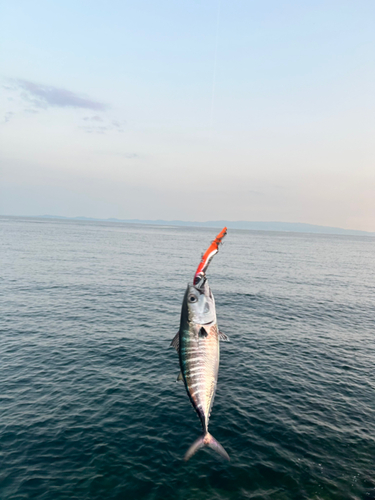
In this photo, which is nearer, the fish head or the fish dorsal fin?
the fish head

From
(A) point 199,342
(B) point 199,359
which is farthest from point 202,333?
(B) point 199,359

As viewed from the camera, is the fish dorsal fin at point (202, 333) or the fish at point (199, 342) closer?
the fish at point (199, 342)

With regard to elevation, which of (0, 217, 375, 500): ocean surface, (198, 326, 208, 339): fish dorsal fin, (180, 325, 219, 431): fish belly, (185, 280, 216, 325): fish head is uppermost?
(185, 280, 216, 325): fish head

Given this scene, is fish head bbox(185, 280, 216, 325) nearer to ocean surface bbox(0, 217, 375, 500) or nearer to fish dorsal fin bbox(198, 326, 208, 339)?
fish dorsal fin bbox(198, 326, 208, 339)

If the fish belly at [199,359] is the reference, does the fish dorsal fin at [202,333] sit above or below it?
above

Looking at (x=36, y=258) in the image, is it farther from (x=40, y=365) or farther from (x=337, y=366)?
(x=337, y=366)

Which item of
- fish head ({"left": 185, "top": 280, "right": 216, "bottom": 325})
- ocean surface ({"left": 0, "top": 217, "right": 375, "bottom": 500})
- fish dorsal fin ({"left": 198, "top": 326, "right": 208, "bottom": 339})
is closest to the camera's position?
fish head ({"left": 185, "top": 280, "right": 216, "bottom": 325})

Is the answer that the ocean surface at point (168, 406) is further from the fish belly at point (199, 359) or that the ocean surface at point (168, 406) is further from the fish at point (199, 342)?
the fish belly at point (199, 359)

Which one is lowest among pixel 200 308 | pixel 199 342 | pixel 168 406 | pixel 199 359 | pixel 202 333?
pixel 168 406

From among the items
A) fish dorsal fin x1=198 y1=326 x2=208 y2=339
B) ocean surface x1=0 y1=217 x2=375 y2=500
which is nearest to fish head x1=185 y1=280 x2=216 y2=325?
fish dorsal fin x1=198 y1=326 x2=208 y2=339

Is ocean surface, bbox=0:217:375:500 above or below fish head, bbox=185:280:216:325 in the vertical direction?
below

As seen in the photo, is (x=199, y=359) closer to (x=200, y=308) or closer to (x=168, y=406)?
(x=200, y=308)

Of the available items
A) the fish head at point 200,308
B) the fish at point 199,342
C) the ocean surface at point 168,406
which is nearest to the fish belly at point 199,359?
the fish at point 199,342

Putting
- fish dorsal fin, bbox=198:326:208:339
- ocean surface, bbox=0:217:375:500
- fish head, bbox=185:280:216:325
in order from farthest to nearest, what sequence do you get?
1. ocean surface, bbox=0:217:375:500
2. fish dorsal fin, bbox=198:326:208:339
3. fish head, bbox=185:280:216:325
